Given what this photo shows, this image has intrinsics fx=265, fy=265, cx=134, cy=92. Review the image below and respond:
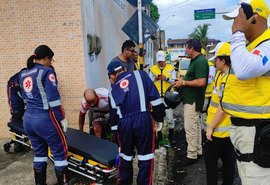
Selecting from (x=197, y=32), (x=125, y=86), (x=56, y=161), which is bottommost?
(x=56, y=161)

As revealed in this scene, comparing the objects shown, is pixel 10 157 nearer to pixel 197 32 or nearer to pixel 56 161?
pixel 56 161

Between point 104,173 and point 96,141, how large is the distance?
67cm

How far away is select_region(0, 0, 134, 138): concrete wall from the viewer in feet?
18.5

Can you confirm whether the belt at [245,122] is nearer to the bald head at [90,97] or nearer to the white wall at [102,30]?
the bald head at [90,97]

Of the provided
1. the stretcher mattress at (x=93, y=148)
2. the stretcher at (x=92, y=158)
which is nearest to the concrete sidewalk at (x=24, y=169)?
the stretcher at (x=92, y=158)

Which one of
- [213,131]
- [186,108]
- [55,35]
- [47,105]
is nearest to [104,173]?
[47,105]

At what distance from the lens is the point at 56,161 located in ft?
12.1

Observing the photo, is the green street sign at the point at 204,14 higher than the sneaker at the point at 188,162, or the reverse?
the green street sign at the point at 204,14

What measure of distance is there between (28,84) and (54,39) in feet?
7.94

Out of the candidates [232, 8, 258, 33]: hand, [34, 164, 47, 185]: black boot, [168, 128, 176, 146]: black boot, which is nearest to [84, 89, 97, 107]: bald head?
[34, 164, 47, 185]: black boot

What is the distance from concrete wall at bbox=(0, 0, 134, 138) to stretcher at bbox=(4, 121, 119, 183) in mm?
1765

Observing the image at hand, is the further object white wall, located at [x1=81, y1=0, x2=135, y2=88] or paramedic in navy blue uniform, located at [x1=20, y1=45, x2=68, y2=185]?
white wall, located at [x1=81, y1=0, x2=135, y2=88]

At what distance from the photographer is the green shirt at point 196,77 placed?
4642 millimetres

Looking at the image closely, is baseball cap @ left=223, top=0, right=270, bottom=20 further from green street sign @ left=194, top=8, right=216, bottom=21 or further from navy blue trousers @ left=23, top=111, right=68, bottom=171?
green street sign @ left=194, top=8, right=216, bottom=21
